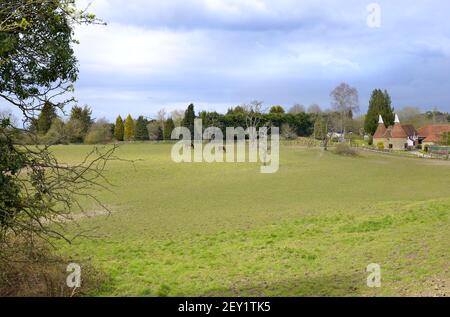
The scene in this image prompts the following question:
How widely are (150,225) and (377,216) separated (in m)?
7.48

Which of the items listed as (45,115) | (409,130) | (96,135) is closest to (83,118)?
(45,115)

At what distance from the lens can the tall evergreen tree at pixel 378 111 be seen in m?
76.6

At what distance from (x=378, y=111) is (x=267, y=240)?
71.1 meters

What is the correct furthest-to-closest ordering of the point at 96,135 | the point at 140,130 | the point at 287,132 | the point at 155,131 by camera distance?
the point at 155,131, the point at 140,130, the point at 287,132, the point at 96,135

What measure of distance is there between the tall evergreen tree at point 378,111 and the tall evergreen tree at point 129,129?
137 feet

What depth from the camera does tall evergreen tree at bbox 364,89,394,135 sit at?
76.6 metres

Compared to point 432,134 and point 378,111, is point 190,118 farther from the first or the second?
point 432,134

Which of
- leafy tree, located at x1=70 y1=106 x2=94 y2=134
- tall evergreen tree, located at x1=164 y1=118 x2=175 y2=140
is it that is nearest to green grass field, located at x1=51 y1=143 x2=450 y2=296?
leafy tree, located at x1=70 y1=106 x2=94 y2=134

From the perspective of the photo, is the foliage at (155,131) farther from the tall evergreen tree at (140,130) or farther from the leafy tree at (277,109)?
the leafy tree at (277,109)

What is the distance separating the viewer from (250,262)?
9.27 m

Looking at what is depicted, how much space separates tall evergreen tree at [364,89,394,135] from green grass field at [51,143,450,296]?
54.0 meters

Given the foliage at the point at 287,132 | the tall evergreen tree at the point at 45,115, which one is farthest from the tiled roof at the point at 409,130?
the tall evergreen tree at the point at 45,115

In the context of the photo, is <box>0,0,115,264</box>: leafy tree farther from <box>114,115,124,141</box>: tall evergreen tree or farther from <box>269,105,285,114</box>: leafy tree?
<box>269,105,285,114</box>: leafy tree

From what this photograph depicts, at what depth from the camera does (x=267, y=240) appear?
11.5 meters
